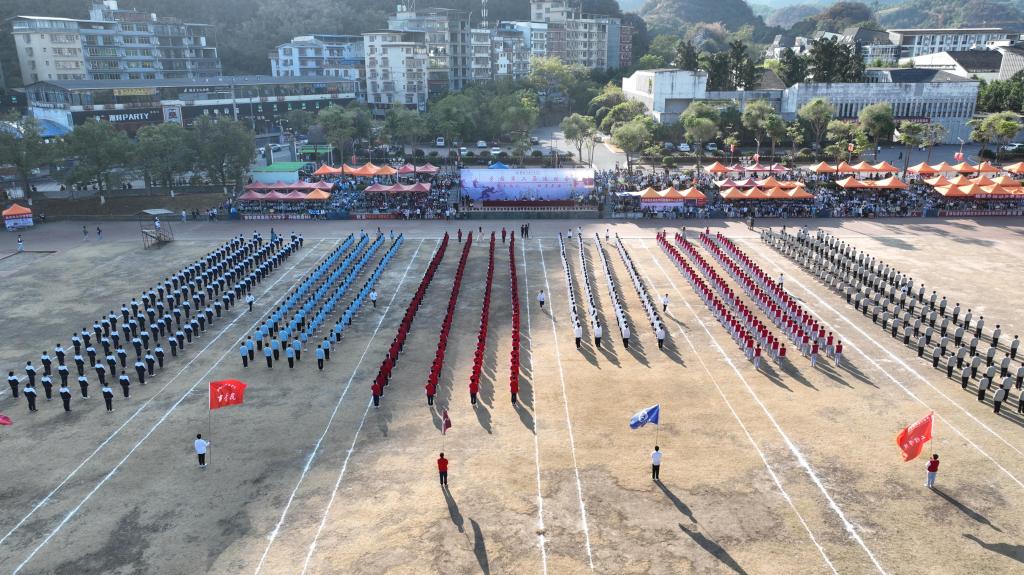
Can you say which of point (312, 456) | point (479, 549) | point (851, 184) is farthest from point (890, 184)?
point (479, 549)

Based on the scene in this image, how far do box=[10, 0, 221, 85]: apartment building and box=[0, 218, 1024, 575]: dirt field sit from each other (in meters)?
75.1

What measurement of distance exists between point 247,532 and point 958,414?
18194 millimetres

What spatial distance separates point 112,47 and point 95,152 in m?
54.8

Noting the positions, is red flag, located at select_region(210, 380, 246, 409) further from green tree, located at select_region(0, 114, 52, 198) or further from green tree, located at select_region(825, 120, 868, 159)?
green tree, located at select_region(825, 120, 868, 159)

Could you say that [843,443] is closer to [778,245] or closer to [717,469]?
[717,469]

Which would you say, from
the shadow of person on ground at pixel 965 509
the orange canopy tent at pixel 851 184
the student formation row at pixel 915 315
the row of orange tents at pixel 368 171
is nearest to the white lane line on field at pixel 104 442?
the shadow of person on ground at pixel 965 509

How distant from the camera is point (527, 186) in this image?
4719 centimetres

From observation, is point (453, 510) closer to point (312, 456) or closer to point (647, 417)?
point (312, 456)

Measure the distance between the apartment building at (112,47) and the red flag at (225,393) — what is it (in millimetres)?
88518

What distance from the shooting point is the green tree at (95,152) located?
47.6 metres

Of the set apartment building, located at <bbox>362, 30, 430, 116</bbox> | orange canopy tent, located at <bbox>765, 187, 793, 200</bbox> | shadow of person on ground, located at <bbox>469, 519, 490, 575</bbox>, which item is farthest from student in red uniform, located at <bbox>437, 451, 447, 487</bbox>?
apartment building, located at <bbox>362, 30, 430, 116</bbox>

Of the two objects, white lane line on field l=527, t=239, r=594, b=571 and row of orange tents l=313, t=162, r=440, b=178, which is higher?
row of orange tents l=313, t=162, r=440, b=178

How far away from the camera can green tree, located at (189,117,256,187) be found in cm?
5069

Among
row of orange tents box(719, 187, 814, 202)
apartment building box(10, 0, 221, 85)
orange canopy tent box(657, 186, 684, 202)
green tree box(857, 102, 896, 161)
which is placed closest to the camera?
row of orange tents box(719, 187, 814, 202)
